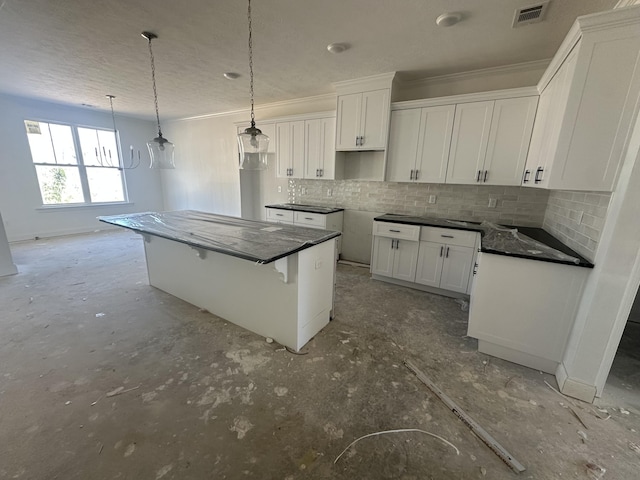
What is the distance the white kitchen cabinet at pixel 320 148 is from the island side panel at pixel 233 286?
7.60 ft

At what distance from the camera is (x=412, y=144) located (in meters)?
3.34

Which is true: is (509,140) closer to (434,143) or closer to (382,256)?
(434,143)

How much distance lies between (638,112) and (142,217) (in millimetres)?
4390

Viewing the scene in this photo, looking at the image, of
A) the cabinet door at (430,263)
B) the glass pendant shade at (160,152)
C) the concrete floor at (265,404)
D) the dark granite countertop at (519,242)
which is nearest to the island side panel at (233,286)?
the concrete floor at (265,404)

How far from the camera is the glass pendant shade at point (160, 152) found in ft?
8.91

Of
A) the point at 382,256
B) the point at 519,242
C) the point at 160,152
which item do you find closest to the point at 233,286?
the point at 160,152

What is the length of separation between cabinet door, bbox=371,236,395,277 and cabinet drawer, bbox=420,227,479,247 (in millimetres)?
443

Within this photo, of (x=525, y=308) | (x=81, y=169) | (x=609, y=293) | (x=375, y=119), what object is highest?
(x=375, y=119)

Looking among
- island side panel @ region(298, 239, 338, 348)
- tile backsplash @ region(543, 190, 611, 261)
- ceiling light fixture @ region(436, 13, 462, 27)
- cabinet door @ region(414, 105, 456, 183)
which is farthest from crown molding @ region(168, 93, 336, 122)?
tile backsplash @ region(543, 190, 611, 261)

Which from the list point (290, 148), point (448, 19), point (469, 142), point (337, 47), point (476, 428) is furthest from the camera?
point (290, 148)

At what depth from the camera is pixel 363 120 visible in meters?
3.52

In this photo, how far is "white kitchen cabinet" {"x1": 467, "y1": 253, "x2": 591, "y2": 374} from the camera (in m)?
1.83

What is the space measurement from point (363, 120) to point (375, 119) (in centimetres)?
17

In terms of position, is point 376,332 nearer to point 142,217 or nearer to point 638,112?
point 638,112
